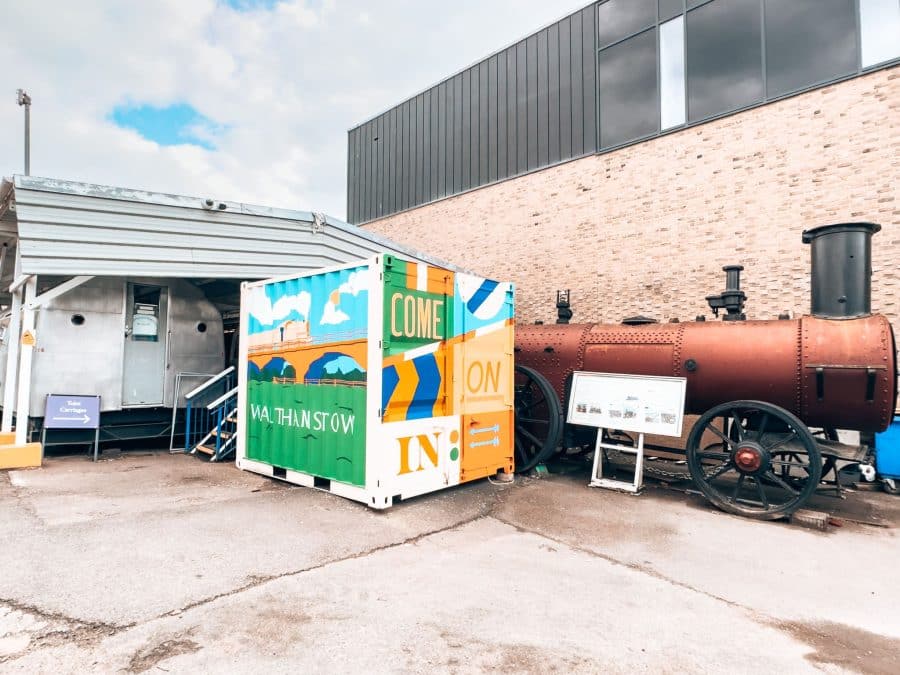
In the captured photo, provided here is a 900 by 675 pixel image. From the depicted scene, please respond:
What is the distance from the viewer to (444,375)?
Answer: 6320mm

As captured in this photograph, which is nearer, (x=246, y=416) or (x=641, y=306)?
(x=246, y=416)

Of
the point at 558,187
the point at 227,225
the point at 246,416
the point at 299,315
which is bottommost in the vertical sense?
the point at 246,416

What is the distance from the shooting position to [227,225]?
7.99 m

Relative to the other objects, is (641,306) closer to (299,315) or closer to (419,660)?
(299,315)

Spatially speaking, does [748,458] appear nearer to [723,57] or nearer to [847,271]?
[847,271]

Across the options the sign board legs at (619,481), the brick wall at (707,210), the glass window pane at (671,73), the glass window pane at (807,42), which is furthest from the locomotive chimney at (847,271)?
the glass window pane at (671,73)

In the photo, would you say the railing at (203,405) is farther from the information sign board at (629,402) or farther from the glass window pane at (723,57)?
the glass window pane at (723,57)

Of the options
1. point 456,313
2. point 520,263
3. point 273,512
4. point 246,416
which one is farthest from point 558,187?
point 273,512

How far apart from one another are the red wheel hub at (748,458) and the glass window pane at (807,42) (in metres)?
7.52

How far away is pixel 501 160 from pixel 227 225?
Answer: 28.2ft

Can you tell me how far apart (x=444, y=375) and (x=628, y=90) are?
30.1ft

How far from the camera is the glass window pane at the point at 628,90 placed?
11664 mm

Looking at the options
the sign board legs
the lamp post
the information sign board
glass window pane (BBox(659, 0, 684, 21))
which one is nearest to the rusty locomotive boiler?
the information sign board

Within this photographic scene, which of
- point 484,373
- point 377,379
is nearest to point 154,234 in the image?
point 377,379
